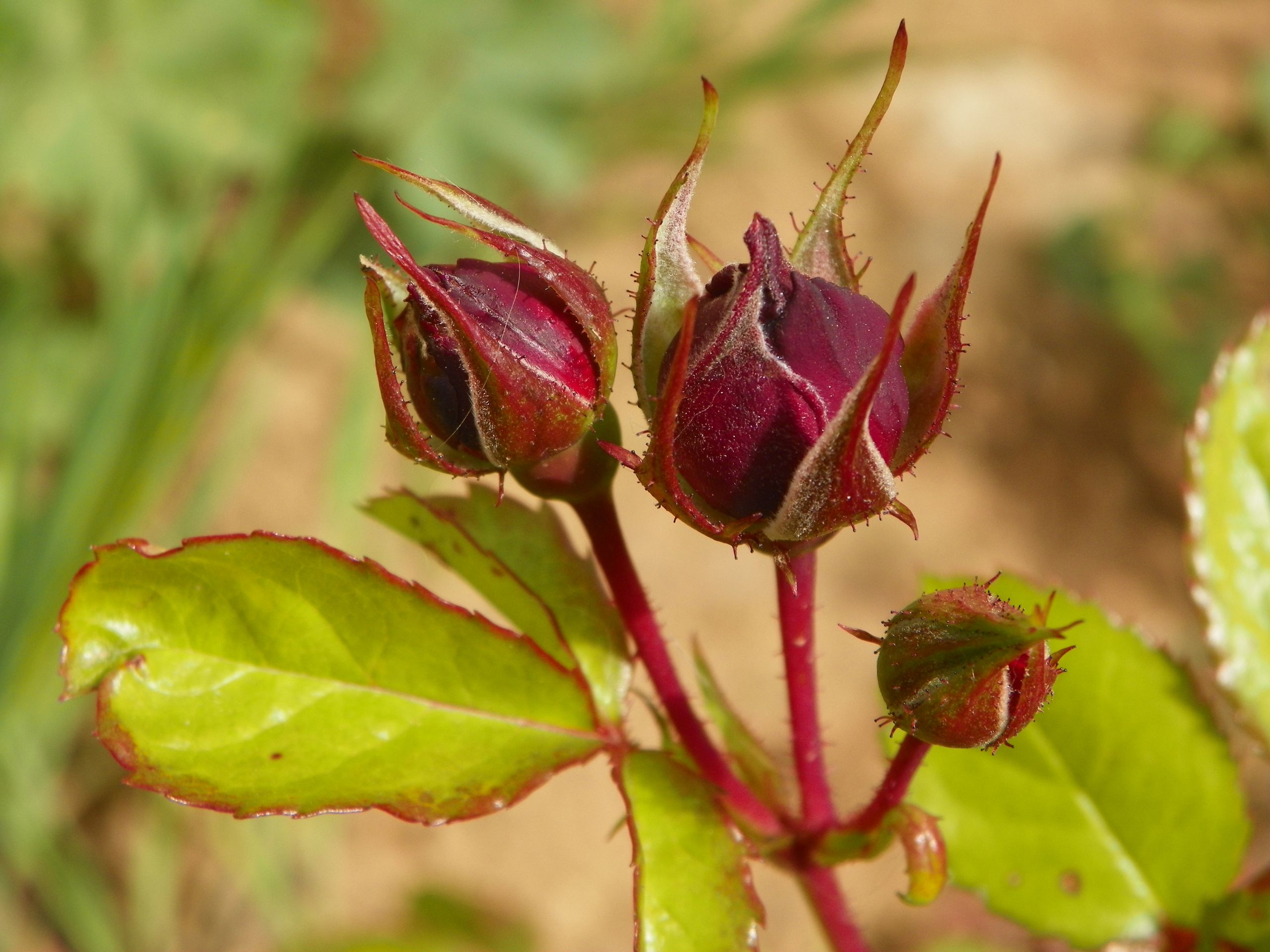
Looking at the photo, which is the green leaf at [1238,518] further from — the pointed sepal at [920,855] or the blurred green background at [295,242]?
the blurred green background at [295,242]

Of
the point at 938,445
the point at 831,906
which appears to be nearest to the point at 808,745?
the point at 831,906

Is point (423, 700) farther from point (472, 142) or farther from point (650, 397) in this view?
point (472, 142)

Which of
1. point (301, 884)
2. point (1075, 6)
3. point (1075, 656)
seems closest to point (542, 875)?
point (301, 884)

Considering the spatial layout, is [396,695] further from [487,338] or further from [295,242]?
[295,242]

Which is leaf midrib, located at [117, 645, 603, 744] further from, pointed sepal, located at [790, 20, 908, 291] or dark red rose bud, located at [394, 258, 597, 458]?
pointed sepal, located at [790, 20, 908, 291]

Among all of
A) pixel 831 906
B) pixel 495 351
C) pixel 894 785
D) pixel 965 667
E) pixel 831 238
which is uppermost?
pixel 831 238

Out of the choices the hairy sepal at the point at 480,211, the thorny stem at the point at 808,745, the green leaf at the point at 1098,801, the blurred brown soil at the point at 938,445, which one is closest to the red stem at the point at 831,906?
the thorny stem at the point at 808,745
